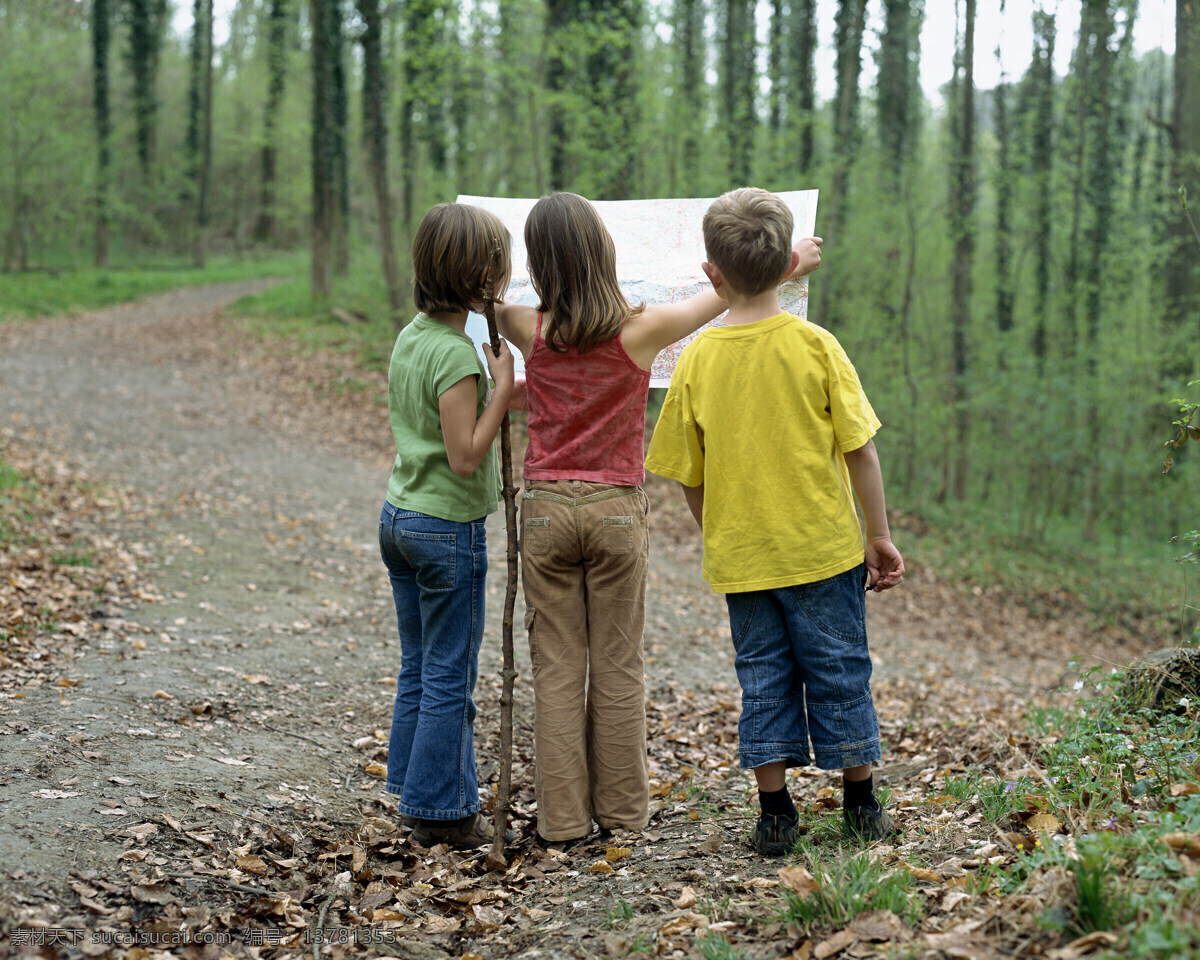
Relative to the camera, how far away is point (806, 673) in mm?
3041

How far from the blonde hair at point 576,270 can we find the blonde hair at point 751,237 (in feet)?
1.19

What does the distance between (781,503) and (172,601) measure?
15.9 ft

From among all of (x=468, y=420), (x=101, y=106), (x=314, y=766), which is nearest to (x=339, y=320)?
(x=101, y=106)

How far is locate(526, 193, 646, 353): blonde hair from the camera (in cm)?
302

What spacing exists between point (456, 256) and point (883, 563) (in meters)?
1.78

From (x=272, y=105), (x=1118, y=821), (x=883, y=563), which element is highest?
(x=272, y=105)

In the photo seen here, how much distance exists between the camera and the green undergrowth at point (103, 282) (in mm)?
21578

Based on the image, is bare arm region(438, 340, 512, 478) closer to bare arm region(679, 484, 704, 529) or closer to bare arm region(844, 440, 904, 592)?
bare arm region(679, 484, 704, 529)

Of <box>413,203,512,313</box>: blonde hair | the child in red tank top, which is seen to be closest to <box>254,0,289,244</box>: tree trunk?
<box>413,203,512,313</box>: blonde hair

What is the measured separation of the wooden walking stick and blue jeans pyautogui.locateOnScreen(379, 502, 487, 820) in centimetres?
11

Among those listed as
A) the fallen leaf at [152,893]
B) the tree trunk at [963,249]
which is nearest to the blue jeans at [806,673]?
the fallen leaf at [152,893]

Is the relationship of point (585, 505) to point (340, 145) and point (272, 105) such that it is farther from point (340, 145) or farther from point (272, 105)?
point (272, 105)

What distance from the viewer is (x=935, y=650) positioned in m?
9.94

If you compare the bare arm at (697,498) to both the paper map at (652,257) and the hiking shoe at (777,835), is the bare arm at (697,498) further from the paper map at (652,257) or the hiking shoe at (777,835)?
the hiking shoe at (777,835)
